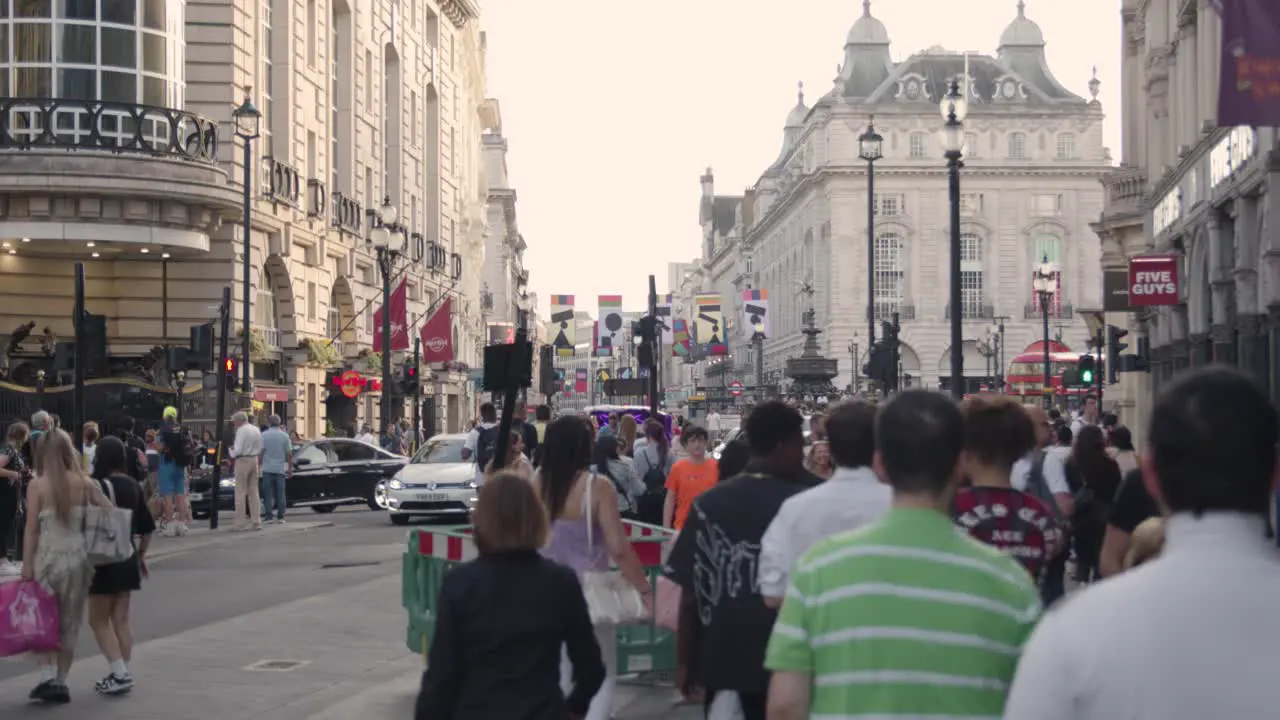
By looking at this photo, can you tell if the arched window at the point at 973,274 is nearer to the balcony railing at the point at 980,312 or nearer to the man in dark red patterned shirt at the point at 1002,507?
the balcony railing at the point at 980,312

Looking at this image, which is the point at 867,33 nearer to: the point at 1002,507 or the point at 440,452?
the point at 440,452

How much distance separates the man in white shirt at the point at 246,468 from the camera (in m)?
27.2

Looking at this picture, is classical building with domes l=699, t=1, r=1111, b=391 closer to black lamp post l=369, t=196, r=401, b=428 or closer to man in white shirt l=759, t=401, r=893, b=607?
black lamp post l=369, t=196, r=401, b=428

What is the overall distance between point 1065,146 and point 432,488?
92.3m

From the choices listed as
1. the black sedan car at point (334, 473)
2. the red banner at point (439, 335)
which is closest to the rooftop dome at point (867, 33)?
the red banner at point (439, 335)

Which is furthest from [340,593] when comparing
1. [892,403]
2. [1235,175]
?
[1235,175]

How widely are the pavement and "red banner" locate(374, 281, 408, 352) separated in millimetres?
20583

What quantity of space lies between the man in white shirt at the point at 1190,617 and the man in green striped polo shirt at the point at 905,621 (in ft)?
3.28

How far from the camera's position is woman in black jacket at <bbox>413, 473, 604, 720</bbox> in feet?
17.6

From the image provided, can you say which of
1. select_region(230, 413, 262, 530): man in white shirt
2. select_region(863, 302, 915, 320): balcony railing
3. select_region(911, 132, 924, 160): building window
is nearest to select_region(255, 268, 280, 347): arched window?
select_region(230, 413, 262, 530): man in white shirt

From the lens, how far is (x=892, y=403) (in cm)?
439

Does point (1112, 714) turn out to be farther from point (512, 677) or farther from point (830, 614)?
point (512, 677)

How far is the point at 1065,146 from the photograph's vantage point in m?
114

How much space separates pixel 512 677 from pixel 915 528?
1699 millimetres
